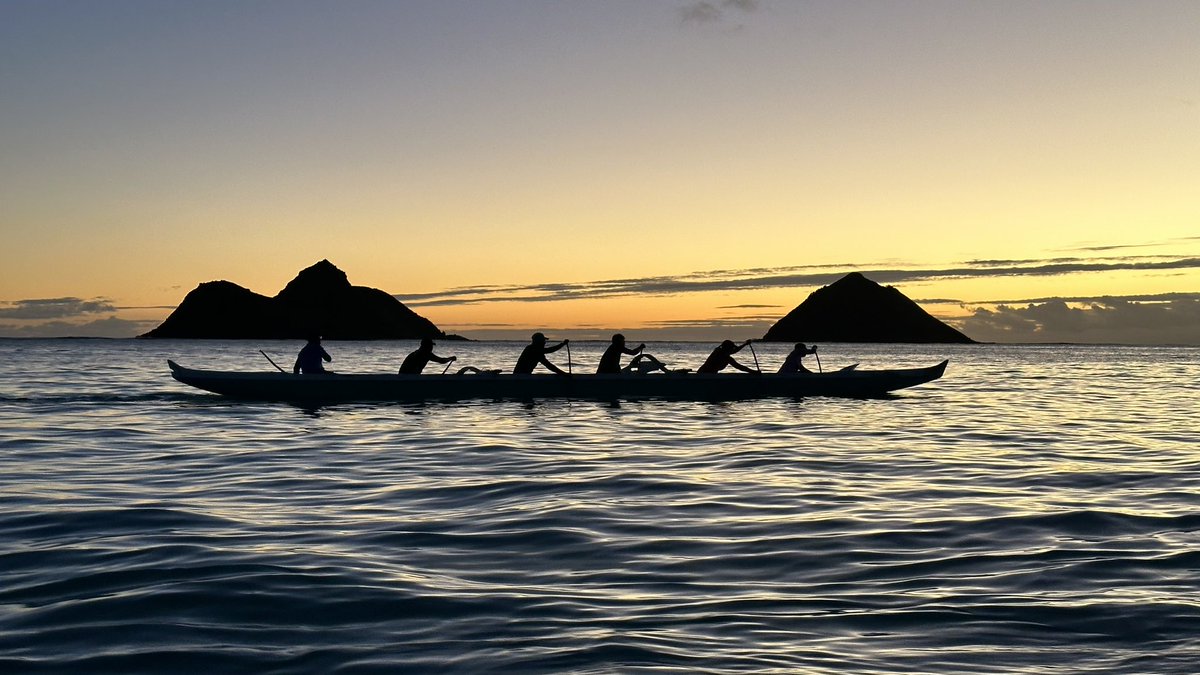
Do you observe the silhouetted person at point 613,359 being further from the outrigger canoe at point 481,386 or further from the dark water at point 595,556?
the dark water at point 595,556

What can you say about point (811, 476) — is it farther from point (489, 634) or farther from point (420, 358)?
point (420, 358)

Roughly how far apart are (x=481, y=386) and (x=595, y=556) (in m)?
18.8

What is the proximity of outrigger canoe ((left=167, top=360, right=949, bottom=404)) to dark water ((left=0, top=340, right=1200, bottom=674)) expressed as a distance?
27.1 feet

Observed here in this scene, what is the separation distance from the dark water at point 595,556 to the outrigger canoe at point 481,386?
827 centimetres

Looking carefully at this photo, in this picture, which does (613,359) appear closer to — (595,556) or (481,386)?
(481,386)

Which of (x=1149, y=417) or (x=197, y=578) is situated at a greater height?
(x=197, y=578)

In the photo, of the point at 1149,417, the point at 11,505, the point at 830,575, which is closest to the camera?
the point at 830,575

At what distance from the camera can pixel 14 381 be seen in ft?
131

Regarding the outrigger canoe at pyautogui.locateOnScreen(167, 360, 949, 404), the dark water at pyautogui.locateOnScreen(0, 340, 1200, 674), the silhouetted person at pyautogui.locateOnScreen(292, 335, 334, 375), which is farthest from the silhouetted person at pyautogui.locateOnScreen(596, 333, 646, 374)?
the dark water at pyautogui.locateOnScreen(0, 340, 1200, 674)

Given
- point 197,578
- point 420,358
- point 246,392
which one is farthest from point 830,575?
point 246,392

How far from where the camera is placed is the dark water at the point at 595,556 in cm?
542

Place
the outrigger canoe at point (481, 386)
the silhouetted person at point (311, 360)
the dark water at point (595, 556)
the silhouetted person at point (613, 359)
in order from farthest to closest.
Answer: the silhouetted person at point (613, 359) → the silhouetted person at point (311, 360) → the outrigger canoe at point (481, 386) → the dark water at point (595, 556)

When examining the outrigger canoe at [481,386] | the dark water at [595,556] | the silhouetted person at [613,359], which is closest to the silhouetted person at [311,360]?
the outrigger canoe at [481,386]

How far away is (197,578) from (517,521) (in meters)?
3.35
